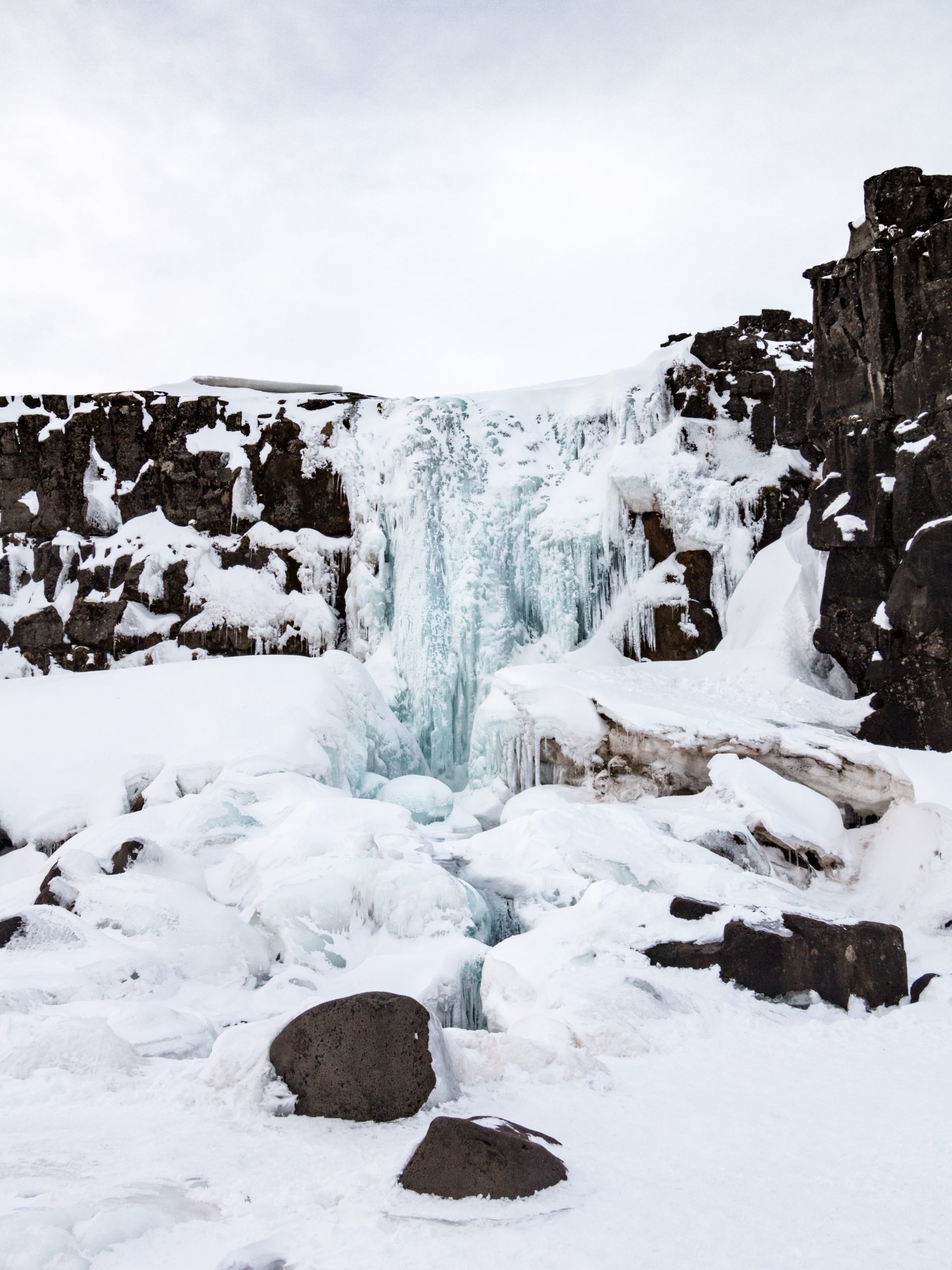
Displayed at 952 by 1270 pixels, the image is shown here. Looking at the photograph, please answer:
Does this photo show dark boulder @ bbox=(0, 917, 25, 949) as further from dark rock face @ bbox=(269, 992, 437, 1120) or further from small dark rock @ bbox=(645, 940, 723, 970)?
small dark rock @ bbox=(645, 940, 723, 970)

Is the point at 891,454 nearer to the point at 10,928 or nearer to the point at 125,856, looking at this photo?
the point at 125,856

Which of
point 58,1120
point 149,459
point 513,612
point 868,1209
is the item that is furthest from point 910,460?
point 149,459

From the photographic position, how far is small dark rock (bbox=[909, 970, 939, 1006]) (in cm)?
615

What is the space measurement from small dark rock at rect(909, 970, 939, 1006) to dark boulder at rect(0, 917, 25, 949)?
A: 19.6ft

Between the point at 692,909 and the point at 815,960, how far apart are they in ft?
3.43

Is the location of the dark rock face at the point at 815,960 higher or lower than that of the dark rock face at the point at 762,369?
lower

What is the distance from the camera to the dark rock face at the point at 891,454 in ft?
35.9

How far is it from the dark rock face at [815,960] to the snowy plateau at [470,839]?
2 cm

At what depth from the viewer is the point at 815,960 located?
5957 millimetres

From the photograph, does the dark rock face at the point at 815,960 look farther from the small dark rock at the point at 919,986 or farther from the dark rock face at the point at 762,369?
the dark rock face at the point at 762,369

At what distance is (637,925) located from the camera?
6738 millimetres

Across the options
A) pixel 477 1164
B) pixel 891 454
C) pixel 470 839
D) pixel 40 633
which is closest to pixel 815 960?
pixel 477 1164

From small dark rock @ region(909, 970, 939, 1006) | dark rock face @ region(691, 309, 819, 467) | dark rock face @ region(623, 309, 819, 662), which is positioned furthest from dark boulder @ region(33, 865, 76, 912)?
dark rock face @ region(691, 309, 819, 467)

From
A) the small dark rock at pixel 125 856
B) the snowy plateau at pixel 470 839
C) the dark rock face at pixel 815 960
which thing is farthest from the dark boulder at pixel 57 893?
the dark rock face at pixel 815 960
